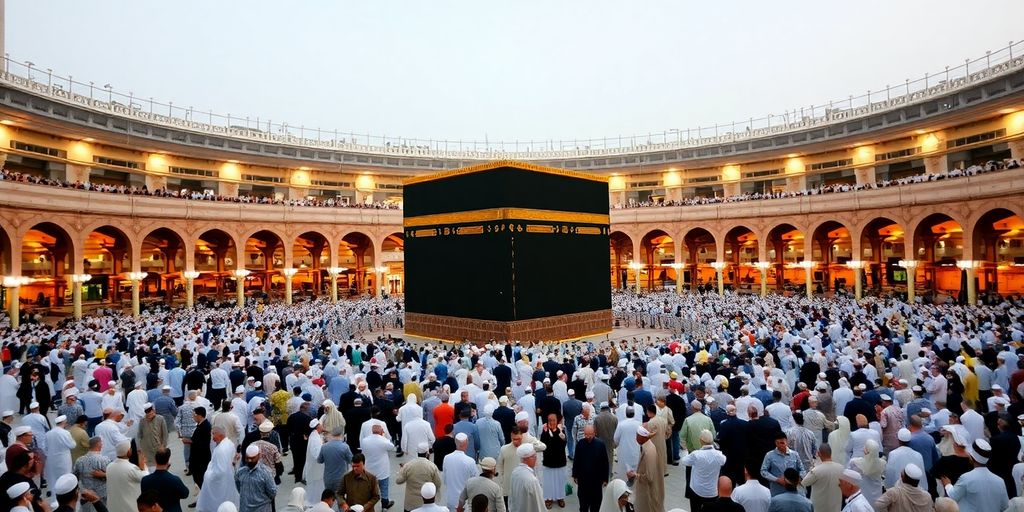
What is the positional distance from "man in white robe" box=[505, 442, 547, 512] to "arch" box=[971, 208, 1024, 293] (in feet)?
85.3

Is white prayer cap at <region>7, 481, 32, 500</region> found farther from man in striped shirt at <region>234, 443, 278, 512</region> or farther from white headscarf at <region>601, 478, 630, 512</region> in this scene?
white headscarf at <region>601, 478, 630, 512</region>

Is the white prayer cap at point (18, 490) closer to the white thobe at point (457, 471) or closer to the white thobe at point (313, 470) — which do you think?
the white thobe at point (313, 470)

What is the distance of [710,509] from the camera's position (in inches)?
151

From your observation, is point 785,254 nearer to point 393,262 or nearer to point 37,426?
point 393,262

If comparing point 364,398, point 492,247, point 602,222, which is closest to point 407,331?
point 492,247

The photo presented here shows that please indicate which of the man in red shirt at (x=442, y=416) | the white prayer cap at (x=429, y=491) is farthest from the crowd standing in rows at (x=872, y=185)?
the white prayer cap at (x=429, y=491)

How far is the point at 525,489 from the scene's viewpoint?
185 inches

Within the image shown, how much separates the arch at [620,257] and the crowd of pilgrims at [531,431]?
83.0 feet

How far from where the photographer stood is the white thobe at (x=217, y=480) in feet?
16.8

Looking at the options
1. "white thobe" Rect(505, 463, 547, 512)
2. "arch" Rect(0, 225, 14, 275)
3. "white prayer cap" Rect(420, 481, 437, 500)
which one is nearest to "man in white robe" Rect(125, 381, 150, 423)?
"white prayer cap" Rect(420, 481, 437, 500)

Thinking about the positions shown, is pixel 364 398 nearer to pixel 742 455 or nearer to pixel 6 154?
pixel 742 455

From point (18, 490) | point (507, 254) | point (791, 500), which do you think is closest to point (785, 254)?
point (507, 254)

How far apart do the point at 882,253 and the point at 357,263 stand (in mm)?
31543

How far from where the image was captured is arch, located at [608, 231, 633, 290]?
128 ft
